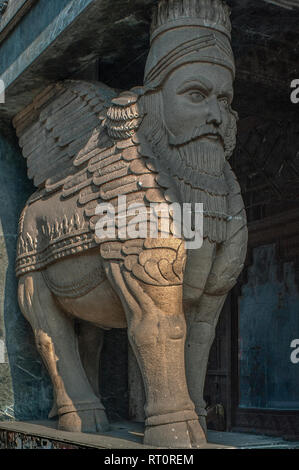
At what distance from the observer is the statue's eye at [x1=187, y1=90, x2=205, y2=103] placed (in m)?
3.44

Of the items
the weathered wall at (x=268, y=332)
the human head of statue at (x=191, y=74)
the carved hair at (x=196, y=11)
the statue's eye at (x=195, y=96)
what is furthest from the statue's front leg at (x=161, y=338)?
the weathered wall at (x=268, y=332)

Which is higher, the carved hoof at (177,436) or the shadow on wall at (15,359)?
the shadow on wall at (15,359)

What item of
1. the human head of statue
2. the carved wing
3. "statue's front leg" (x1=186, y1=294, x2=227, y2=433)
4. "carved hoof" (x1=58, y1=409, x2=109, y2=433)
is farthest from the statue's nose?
"carved hoof" (x1=58, y1=409, x2=109, y2=433)

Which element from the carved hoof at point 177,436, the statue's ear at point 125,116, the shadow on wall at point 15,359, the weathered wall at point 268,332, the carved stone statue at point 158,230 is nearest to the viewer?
the carved hoof at point 177,436

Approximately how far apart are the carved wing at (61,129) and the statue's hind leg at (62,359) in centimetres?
60

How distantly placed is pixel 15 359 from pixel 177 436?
160cm

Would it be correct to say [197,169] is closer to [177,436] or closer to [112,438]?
[177,436]

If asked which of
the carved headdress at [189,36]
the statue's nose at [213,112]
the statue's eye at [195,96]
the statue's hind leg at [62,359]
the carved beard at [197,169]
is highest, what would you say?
the carved headdress at [189,36]

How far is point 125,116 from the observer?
11.5ft

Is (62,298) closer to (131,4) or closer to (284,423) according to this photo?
(131,4)

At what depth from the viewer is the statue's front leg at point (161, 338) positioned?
10.4 feet

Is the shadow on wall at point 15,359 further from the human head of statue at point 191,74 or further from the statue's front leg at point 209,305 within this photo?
the human head of statue at point 191,74

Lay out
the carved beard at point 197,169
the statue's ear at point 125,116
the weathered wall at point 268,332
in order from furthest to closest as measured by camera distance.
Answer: the weathered wall at point 268,332, the statue's ear at point 125,116, the carved beard at point 197,169

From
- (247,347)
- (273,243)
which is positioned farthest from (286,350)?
(273,243)
